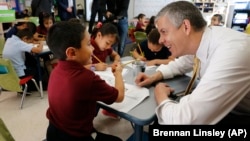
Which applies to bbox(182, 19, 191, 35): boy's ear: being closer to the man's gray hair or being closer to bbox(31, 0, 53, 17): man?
the man's gray hair

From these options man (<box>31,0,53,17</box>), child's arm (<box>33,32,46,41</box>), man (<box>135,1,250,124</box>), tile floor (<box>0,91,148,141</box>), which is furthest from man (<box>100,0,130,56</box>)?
man (<box>135,1,250,124</box>)

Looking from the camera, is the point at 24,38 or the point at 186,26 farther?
the point at 24,38

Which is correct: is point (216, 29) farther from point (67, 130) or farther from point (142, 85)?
point (67, 130)

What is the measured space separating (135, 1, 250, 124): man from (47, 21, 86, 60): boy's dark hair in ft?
1.39

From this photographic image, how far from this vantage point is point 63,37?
3.40 feet

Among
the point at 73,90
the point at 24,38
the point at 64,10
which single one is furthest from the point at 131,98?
the point at 64,10

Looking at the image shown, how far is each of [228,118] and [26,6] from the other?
509cm

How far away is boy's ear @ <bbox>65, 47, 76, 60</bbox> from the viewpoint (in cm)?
103

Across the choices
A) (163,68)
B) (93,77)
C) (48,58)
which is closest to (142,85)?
(163,68)

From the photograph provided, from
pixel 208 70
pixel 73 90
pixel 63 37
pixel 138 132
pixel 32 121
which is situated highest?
pixel 63 37

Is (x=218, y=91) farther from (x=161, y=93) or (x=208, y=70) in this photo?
(x=161, y=93)

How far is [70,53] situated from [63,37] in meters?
0.09

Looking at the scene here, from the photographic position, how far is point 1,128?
31.1 inches

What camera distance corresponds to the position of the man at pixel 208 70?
0.79 metres
